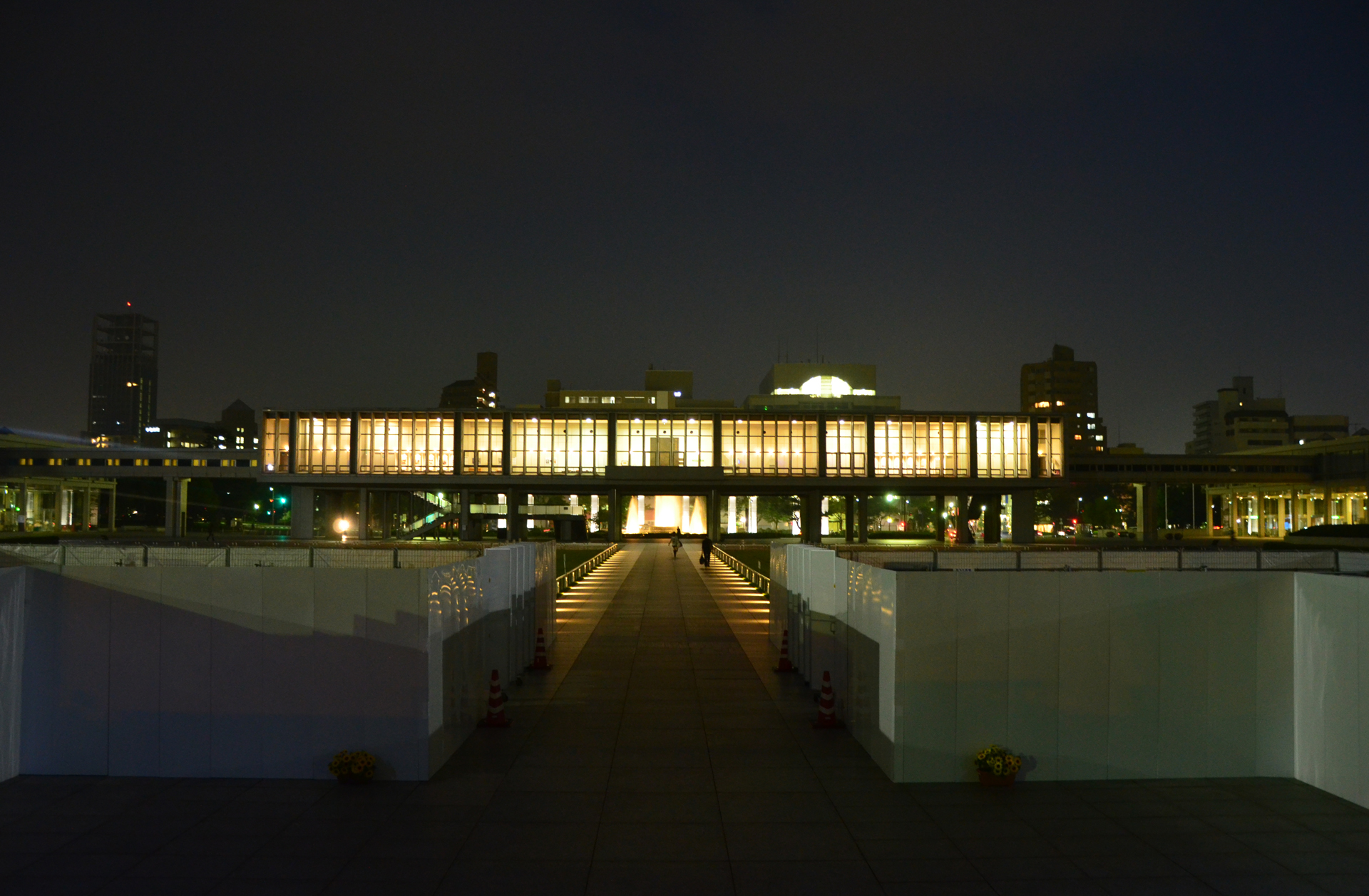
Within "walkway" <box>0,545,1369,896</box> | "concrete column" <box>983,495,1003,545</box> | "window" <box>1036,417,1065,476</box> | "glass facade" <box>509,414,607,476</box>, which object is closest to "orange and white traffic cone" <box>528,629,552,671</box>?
"walkway" <box>0,545,1369,896</box>

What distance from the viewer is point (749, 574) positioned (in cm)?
4825

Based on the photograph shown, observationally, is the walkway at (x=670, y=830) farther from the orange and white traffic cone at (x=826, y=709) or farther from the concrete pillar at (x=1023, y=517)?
the concrete pillar at (x=1023, y=517)

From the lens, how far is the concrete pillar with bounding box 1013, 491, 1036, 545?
8806 centimetres

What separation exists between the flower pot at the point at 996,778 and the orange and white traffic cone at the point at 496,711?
784 cm

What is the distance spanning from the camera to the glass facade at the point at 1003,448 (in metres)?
87.8

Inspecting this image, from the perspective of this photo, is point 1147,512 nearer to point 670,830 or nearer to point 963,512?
point 963,512

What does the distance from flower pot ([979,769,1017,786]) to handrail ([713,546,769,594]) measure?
25240 mm

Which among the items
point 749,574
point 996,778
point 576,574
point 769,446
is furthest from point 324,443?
point 996,778

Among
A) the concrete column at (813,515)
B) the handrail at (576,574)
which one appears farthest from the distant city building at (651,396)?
the handrail at (576,574)

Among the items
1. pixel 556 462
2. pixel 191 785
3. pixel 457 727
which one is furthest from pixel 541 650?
pixel 556 462

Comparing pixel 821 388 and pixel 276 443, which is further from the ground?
pixel 821 388

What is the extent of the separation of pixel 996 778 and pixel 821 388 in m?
172

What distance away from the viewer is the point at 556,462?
289ft

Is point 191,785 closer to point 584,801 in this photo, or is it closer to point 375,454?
point 584,801
